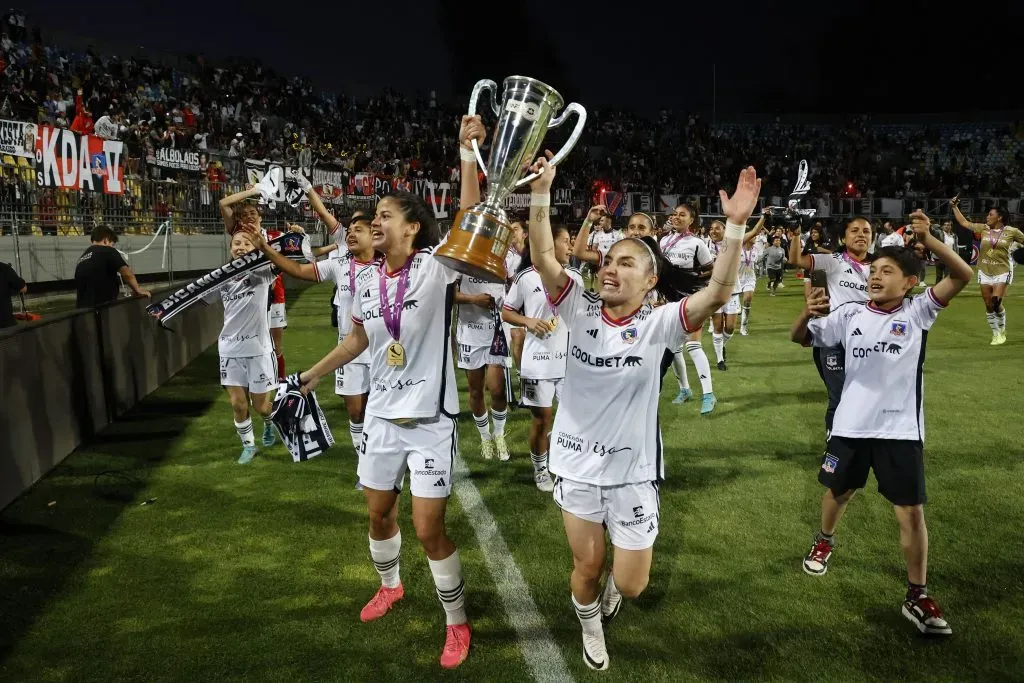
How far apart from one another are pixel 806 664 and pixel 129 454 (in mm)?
→ 6236

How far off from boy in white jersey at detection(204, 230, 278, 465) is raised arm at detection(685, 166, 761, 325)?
4.83 m

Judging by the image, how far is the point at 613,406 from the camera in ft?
11.0

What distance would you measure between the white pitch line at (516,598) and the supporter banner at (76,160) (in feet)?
32.6

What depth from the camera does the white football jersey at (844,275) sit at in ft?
22.0

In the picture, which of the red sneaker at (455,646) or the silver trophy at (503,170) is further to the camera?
the red sneaker at (455,646)

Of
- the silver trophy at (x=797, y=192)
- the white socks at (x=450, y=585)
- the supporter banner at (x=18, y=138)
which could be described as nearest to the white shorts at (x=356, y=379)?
the white socks at (x=450, y=585)

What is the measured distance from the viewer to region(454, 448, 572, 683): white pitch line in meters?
3.66

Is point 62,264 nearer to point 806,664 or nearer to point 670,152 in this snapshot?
point 806,664

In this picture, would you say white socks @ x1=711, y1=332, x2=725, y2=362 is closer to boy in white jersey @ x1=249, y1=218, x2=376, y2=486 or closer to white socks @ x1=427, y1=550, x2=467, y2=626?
boy in white jersey @ x1=249, y1=218, x2=376, y2=486

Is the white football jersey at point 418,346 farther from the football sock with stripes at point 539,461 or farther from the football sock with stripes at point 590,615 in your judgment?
the football sock with stripes at point 539,461

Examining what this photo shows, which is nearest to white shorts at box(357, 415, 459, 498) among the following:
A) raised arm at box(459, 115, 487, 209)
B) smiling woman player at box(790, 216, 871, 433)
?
raised arm at box(459, 115, 487, 209)

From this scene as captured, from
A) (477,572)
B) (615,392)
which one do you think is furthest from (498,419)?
(615,392)

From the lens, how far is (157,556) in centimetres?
499

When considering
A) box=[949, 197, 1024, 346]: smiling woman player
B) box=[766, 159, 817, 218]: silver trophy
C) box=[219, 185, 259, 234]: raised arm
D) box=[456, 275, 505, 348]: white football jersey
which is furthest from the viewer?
box=[949, 197, 1024, 346]: smiling woman player
